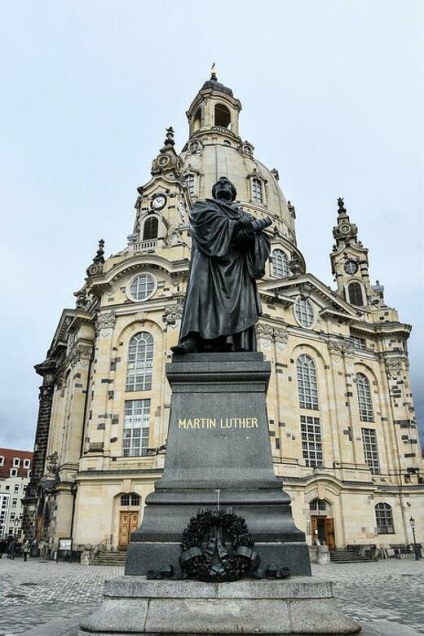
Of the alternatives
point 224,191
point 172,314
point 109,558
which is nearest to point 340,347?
point 172,314

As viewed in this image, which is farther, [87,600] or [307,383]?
[307,383]

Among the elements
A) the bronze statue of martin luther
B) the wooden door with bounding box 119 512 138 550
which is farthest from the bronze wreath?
the wooden door with bounding box 119 512 138 550

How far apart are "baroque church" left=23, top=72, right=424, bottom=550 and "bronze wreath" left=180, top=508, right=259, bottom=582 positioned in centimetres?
2350

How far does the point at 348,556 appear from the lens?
3206cm

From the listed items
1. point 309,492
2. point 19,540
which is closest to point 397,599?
point 309,492

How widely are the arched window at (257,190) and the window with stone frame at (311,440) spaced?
2646 cm

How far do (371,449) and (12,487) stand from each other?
208ft

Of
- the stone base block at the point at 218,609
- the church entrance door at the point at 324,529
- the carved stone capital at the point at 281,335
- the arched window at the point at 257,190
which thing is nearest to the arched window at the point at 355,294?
the arched window at the point at 257,190

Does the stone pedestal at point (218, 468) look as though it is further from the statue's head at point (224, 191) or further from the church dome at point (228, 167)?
the church dome at point (228, 167)

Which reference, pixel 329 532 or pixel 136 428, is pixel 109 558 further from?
pixel 329 532

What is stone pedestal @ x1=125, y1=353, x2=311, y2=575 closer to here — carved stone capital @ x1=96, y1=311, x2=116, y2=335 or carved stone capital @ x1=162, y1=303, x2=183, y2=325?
carved stone capital @ x1=162, y1=303, x2=183, y2=325

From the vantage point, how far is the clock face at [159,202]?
4191 cm

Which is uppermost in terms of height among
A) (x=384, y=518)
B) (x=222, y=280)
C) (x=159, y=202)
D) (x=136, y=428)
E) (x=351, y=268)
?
(x=159, y=202)

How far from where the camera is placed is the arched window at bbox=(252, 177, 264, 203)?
54.5m
